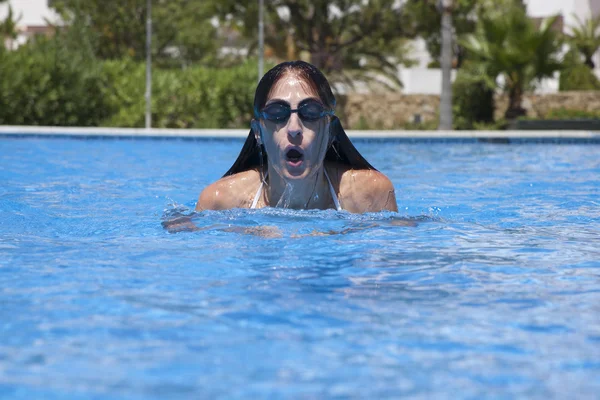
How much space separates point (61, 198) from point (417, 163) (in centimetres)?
603

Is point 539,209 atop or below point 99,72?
below

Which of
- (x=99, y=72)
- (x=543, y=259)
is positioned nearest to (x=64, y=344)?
(x=543, y=259)

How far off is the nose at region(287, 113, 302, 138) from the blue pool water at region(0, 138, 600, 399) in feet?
1.94

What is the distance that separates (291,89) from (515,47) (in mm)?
18551

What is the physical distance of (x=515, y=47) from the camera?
22891mm

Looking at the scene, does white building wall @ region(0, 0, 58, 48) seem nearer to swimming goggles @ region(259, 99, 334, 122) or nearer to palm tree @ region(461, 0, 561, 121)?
palm tree @ region(461, 0, 561, 121)

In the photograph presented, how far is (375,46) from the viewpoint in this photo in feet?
112

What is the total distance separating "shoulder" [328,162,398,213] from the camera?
5742 mm

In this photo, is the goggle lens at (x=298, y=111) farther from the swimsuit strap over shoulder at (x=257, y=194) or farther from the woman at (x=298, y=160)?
the swimsuit strap over shoulder at (x=257, y=194)

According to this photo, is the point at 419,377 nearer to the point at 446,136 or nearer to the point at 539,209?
the point at 539,209

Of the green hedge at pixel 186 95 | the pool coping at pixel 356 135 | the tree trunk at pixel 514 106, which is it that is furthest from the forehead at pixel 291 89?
the tree trunk at pixel 514 106

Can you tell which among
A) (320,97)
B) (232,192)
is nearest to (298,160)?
(320,97)

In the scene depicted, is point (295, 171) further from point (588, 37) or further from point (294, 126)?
point (588, 37)

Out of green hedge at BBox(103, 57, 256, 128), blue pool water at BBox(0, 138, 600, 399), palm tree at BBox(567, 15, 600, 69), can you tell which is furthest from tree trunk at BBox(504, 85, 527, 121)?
blue pool water at BBox(0, 138, 600, 399)
